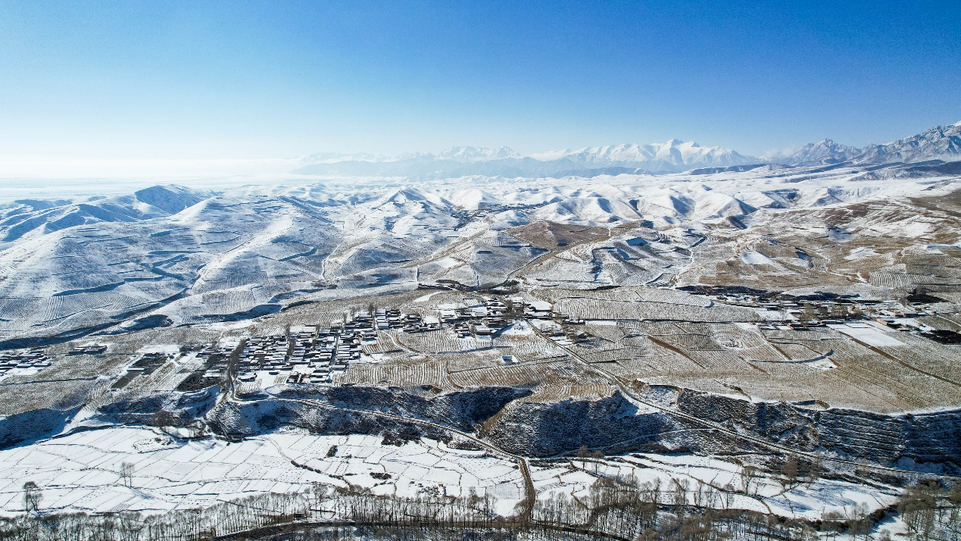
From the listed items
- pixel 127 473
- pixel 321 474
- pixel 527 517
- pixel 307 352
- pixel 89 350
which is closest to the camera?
pixel 527 517

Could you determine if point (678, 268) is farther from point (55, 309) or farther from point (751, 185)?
point (751, 185)

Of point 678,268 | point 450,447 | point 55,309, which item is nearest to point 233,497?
point 450,447

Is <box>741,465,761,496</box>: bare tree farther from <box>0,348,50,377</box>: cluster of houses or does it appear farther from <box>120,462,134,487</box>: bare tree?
<box>0,348,50,377</box>: cluster of houses

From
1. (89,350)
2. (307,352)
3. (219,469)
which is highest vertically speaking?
(307,352)

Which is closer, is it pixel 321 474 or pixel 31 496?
pixel 31 496

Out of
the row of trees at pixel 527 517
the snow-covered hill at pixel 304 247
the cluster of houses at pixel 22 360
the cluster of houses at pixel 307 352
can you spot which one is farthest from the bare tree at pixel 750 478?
the cluster of houses at pixel 22 360

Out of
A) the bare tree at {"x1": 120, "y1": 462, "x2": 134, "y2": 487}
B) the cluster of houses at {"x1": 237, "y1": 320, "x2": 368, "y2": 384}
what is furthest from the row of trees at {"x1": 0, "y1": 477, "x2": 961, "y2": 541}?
the cluster of houses at {"x1": 237, "y1": 320, "x2": 368, "y2": 384}

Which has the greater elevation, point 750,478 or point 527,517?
point 750,478

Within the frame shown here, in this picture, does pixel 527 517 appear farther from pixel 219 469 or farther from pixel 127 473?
pixel 127 473

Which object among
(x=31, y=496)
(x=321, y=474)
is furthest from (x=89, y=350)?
(x=321, y=474)

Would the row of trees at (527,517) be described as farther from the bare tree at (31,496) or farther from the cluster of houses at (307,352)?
the cluster of houses at (307,352)
